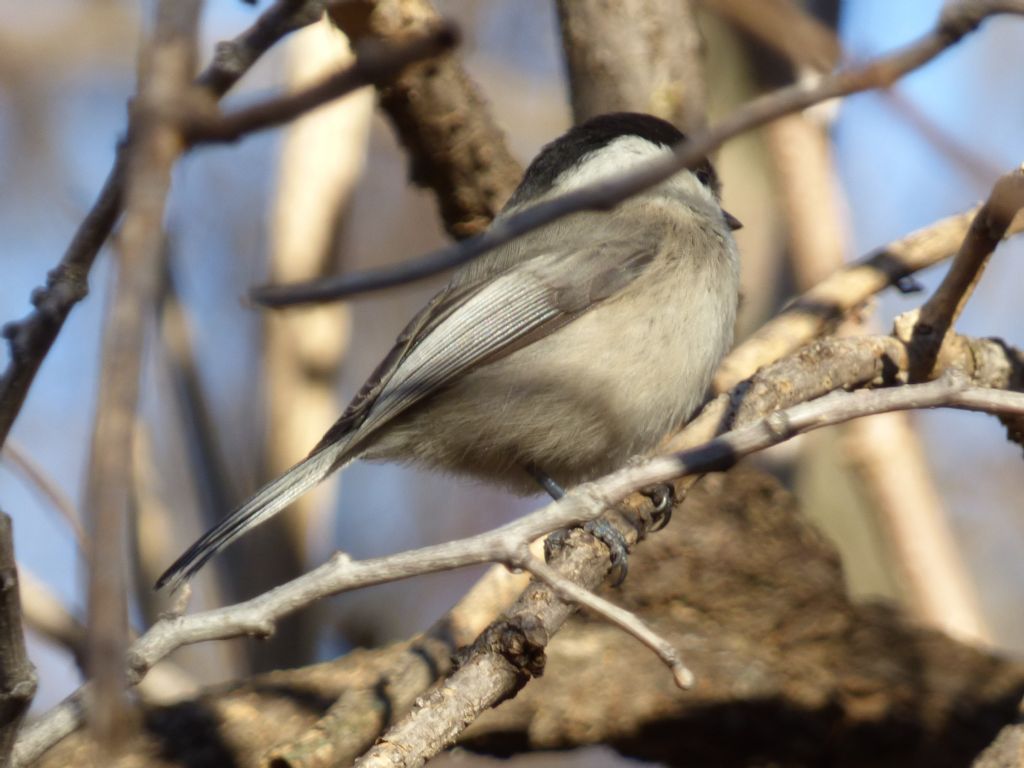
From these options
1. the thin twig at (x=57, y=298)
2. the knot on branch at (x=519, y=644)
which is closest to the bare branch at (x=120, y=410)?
the thin twig at (x=57, y=298)

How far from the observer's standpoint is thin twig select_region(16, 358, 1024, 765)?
1520 mm

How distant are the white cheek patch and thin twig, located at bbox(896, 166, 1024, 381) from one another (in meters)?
0.78

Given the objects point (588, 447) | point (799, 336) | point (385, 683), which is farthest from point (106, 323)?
point (799, 336)

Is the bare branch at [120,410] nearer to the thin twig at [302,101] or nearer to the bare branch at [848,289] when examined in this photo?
the thin twig at [302,101]

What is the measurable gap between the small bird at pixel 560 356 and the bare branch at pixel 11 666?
43.4 inches

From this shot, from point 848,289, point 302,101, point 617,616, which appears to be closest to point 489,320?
point 848,289

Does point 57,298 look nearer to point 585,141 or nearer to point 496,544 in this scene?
point 496,544

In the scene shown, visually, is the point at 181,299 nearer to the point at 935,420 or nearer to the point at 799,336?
the point at 799,336

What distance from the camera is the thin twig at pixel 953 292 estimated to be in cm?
237

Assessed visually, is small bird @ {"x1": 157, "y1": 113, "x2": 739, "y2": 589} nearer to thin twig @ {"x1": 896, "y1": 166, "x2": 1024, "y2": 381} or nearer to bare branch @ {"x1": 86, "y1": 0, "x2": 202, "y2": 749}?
thin twig @ {"x1": 896, "y1": 166, "x2": 1024, "y2": 381}

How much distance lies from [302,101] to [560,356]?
2169mm

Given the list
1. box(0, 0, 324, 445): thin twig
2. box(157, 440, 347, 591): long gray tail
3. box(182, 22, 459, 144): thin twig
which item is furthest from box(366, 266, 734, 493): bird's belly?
box(182, 22, 459, 144): thin twig

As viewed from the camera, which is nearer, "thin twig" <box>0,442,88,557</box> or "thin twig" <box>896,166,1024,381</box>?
"thin twig" <box>0,442,88,557</box>

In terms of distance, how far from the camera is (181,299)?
3.85 m
